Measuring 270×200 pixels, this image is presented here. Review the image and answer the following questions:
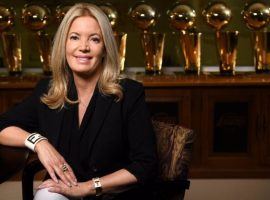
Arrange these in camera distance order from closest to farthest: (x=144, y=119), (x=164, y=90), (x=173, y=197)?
(x=173, y=197) < (x=144, y=119) < (x=164, y=90)

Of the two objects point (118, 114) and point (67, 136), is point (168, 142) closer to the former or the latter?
point (118, 114)

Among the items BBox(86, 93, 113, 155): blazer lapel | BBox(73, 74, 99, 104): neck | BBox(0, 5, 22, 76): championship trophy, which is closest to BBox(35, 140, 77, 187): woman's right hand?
BBox(86, 93, 113, 155): blazer lapel

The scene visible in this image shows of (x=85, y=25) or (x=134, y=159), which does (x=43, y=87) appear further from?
(x=134, y=159)

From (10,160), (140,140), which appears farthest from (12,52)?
(140,140)

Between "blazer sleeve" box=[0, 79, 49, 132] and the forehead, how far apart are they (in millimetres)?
290

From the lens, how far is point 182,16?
3160 millimetres

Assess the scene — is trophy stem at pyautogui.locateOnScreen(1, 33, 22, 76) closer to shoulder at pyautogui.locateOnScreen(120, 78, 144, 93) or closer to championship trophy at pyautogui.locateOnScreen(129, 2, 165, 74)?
championship trophy at pyautogui.locateOnScreen(129, 2, 165, 74)

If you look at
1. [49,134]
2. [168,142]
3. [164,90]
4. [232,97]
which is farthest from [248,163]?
[49,134]

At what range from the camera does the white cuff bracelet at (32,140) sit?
185 cm

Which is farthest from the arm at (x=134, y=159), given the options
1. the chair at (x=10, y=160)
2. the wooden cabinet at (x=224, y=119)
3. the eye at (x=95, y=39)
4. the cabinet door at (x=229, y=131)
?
the cabinet door at (x=229, y=131)

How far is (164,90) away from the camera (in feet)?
9.83

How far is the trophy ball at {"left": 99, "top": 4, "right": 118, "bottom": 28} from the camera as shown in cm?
314

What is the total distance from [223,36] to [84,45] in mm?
1497

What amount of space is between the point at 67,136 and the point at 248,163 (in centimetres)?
147
